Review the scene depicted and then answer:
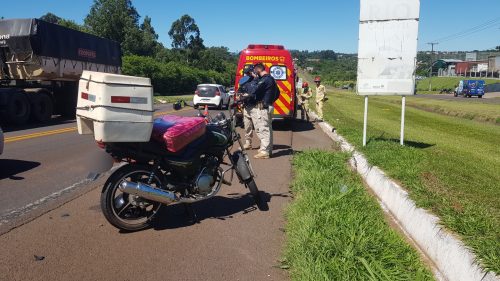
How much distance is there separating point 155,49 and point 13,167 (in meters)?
84.3

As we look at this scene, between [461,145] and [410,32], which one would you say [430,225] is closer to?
[410,32]

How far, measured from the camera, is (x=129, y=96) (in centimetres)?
460

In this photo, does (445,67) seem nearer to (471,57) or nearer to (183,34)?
(471,57)

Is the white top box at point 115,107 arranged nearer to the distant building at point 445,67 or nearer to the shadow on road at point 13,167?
the shadow on road at point 13,167

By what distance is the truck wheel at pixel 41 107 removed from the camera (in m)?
16.7

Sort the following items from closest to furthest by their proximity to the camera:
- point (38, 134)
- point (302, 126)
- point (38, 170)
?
point (38, 170) → point (38, 134) → point (302, 126)

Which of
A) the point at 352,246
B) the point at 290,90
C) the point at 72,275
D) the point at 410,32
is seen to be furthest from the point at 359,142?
the point at 72,275

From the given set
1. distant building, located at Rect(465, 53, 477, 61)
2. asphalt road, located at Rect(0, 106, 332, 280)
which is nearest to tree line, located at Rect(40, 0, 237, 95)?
asphalt road, located at Rect(0, 106, 332, 280)

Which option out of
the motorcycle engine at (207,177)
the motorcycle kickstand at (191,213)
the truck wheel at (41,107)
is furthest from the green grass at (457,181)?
the truck wheel at (41,107)

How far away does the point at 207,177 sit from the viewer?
17.6 feet

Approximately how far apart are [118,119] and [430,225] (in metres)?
3.19

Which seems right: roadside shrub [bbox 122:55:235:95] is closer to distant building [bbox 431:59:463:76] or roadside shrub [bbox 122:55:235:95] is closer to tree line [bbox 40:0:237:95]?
tree line [bbox 40:0:237:95]

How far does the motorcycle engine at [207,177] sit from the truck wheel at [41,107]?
13344 millimetres

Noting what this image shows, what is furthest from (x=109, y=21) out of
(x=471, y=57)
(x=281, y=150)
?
(x=471, y=57)
